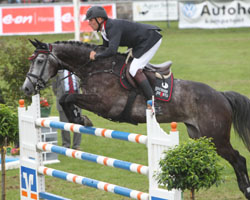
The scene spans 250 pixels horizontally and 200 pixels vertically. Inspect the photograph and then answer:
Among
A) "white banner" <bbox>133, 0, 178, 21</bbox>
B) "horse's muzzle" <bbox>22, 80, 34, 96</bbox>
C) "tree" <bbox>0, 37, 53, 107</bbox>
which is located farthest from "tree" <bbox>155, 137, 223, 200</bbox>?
"white banner" <bbox>133, 0, 178, 21</bbox>

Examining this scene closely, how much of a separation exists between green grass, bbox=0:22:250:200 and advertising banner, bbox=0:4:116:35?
2.94 ft

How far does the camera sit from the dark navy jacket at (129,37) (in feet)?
22.6

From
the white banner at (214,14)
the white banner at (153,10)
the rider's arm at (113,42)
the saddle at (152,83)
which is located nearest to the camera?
the rider's arm at (113,42)

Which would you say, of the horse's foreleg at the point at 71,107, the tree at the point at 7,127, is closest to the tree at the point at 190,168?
the horse's foreleg at the point at 71,107

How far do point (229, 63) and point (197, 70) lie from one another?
1620 millimetres

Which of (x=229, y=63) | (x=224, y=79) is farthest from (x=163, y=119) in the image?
(x=229, y=63)

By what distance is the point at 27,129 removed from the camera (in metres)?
7.03

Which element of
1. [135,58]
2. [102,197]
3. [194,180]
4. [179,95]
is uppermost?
[135,58]

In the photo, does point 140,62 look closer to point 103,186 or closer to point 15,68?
point 103,186

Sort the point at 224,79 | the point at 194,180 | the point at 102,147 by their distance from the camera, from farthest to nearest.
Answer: the point at 224,79 < the point at 102,147 < the point at 194,180

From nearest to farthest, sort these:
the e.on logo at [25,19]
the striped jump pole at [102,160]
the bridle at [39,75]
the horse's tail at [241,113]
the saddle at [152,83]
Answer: the striped jump pole at [102,160] → the bridle at [39,75] → the saddle at [152,83] → the horse's tail at [241,113] → the e.on logo at [25,19]

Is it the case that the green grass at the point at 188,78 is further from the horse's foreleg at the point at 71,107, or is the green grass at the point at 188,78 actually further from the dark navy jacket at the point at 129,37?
the dark navy jacket at the point at 129,37

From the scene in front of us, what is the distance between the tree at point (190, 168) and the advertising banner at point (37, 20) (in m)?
18.2

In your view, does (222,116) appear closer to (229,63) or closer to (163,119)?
(163,119)
